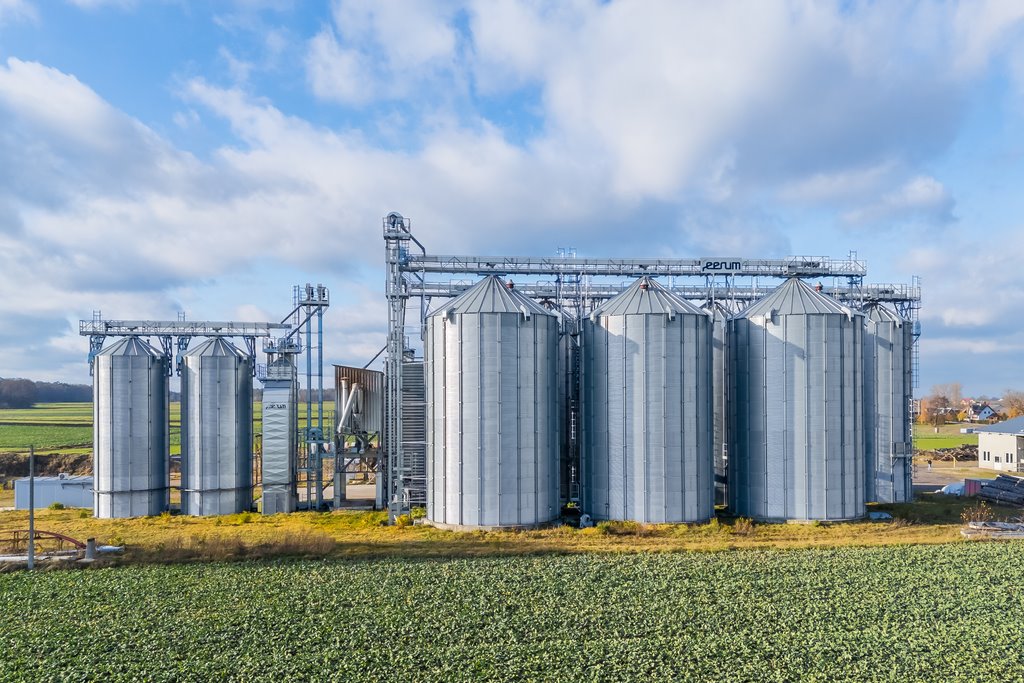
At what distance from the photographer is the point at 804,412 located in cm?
3338

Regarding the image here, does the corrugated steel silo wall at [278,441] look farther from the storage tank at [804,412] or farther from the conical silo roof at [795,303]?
the conical silo roof at [795,303]

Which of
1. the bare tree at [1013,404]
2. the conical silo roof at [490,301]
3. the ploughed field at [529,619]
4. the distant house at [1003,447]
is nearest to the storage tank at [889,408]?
the ploughed field at [529,619]

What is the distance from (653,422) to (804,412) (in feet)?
26.3

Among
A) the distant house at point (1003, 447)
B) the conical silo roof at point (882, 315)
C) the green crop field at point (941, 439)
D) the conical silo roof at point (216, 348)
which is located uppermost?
the conical silo roof at point (882, 315)

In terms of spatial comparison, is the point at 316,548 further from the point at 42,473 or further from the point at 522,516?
the point at 42,473

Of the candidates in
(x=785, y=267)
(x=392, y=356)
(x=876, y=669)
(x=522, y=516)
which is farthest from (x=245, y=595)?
(x=785, y=267)

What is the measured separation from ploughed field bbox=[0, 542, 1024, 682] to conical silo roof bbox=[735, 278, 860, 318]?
12.7 metres

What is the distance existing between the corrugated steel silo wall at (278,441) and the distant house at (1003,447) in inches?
2497

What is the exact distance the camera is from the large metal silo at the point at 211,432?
3797 cm

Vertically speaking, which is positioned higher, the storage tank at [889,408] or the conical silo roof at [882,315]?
the conical silo roof at [882,315]

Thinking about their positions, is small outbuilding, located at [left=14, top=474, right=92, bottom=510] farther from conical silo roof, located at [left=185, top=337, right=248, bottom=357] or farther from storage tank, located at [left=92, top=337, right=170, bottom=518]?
conical silo roof, located at [left=185, top=337, right=248, bottom=357]

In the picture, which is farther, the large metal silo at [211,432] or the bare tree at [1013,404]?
the bare tree at [1013,404]

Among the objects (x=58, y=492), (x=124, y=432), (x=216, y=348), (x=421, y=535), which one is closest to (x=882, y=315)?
(x=421, y=535)

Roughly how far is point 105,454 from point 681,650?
1369 inches
